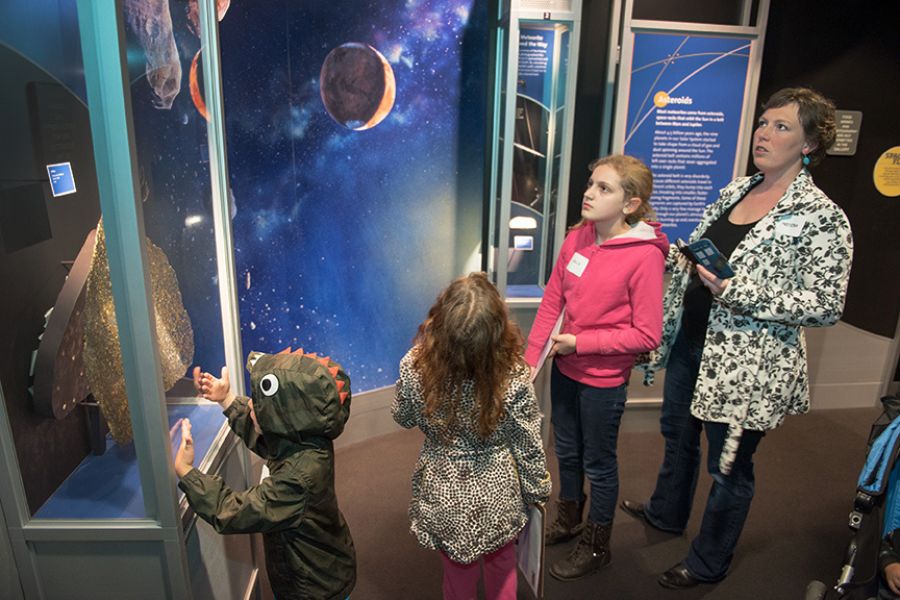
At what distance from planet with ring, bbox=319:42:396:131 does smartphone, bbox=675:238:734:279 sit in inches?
75.7

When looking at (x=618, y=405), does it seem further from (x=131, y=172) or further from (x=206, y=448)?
(x=131, y=172)

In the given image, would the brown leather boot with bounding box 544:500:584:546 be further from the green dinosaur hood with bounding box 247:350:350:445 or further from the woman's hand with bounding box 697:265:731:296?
the green dinosaur hood with bounding box 247:350:350:445

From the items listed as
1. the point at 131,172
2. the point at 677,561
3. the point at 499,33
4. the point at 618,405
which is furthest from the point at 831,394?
the point at 131,172

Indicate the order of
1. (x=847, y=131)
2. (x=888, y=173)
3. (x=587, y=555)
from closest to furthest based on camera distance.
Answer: (x=587, y=555), (x=847, y=131), (x=888, y=173)

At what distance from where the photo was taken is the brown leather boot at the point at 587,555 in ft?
8.64

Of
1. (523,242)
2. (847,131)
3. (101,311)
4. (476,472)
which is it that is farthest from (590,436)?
(847,131)

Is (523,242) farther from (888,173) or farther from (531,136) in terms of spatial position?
(888,173)

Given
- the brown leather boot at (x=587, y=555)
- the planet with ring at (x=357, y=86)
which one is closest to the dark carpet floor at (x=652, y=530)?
the brown leather boot at (x=587, y=555)

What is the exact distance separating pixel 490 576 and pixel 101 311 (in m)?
1.45

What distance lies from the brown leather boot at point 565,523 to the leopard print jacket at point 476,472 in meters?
0.95

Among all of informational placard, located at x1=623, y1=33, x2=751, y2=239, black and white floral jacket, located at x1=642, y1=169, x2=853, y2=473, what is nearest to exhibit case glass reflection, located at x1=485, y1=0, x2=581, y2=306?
informational placard, located at x1=623, y1=33, x2=751, y2=239

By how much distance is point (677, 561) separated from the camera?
278 centimetres

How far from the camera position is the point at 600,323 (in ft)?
7.82

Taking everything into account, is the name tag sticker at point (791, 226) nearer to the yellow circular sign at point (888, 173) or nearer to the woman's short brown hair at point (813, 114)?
the woman's short brown hair at point (813, 114)
